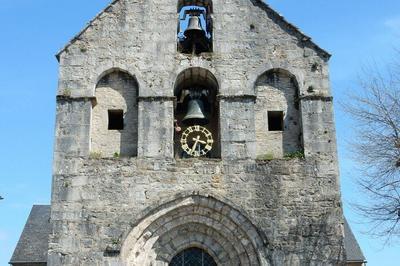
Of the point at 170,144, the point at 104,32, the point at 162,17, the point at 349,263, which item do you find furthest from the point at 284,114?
the point at 349,263

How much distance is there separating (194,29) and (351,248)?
12393 millimetres

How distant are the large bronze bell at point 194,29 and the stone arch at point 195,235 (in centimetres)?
405

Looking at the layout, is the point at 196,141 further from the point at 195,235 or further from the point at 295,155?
the point at 295,155

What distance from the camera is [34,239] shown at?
22.1m

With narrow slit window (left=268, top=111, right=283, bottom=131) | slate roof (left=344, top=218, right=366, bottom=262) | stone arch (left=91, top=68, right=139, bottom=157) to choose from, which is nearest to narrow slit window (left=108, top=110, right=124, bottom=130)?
stone arch (left=91, top=68, right=139, bottom=157)

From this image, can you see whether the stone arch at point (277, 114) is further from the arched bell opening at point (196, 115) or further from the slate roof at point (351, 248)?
the slate roof at point (351, 248)

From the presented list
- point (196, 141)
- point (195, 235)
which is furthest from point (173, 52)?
point (195, 235)

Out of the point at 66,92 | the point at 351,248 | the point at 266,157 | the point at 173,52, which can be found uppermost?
the point at 173,52

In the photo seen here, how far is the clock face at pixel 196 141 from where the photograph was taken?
13008 millimetres

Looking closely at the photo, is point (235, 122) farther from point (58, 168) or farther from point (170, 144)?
point (58, 168)

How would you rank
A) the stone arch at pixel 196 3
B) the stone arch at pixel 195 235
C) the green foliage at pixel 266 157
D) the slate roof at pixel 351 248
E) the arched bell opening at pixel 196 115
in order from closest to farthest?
1. the stone arch at pixel 195 235
2. the green foliage at pixel 266 157
3. the arched bell opening at pixel 196 115
4. the stone arch at pixel 196 3
5. the slate roof at pixel 351 248

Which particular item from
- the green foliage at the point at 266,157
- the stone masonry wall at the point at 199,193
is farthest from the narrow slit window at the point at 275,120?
the stone masonry wall at the point at 199,193

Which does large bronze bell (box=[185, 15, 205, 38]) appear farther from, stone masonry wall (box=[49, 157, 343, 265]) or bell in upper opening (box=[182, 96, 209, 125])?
stone masonry wall (box=[49, 157, 343, 265])

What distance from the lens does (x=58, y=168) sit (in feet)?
40.9
